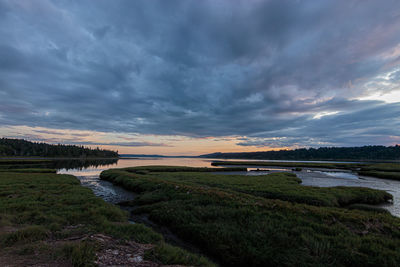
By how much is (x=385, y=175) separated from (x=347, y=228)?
58.3m

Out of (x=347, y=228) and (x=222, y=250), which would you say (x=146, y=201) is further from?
(x=347, y=228)

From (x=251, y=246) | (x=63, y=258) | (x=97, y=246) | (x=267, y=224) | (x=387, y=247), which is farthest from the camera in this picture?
(x=267, y=224)

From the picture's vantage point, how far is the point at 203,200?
15867mm

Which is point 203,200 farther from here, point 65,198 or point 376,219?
point 65,198

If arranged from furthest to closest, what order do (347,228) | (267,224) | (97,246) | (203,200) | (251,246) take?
1. (203,200)
2. (267,224)
3. (347,228)
4. (251,246)
5. (97,246)

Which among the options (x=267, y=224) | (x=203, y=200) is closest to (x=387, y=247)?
(x=267, y=224)

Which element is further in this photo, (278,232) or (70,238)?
(278,232)

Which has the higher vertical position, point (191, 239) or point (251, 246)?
point (251, 246)

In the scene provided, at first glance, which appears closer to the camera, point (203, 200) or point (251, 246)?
point (251, 246)

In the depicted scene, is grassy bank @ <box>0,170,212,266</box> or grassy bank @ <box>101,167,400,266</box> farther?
grassy bank @ <box>101,167,400,266</box>

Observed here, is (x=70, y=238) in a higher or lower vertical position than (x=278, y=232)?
higher

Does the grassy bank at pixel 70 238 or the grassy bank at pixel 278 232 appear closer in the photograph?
the grassy bank at pixel 70 238

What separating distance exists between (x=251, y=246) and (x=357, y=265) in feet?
14.4

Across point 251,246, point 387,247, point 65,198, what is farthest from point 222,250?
point 65,198
